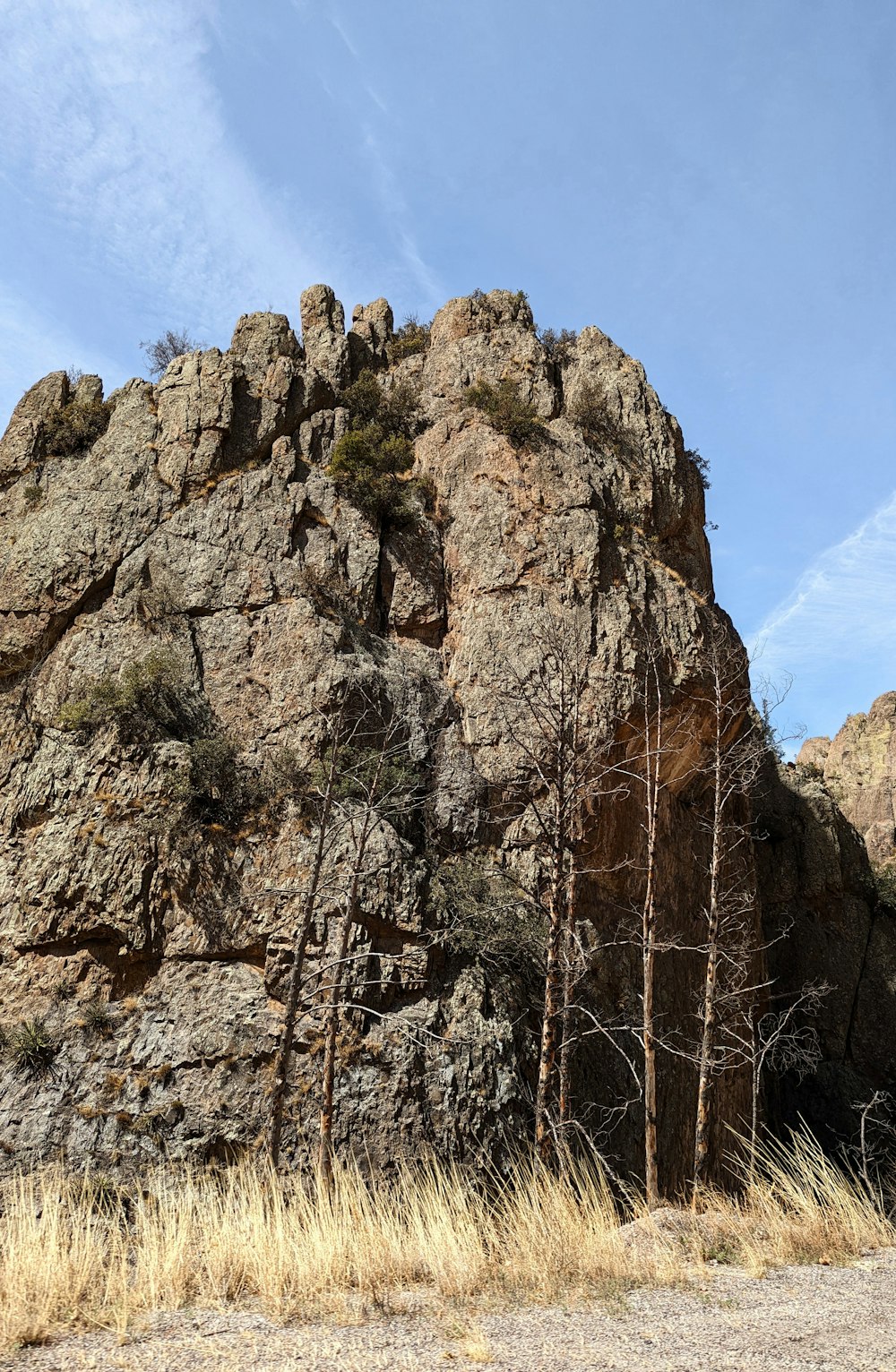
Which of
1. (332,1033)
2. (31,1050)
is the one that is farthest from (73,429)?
(332,1033)

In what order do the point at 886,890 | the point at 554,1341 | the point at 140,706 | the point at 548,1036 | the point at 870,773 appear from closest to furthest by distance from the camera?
the point at 554,1341, the point at 548,1036, the point at 140,706, the point at 886,890, the point at 870,773

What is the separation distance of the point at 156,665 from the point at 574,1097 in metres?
11.2

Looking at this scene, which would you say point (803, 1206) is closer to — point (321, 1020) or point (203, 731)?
point (321, 1020)

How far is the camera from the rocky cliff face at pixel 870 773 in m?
41.8

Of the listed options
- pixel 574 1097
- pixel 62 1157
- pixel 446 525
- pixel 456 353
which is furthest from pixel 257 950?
pixel 456 353

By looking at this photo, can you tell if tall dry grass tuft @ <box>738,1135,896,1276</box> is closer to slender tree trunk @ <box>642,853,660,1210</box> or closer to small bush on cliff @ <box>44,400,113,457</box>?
slender tree trunk @ <box>642,853,660,1210</box>

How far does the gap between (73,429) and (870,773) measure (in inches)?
1601

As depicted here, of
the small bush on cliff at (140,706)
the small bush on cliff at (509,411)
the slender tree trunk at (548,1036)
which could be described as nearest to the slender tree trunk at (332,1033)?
the slender tree trunk at (548,1036)

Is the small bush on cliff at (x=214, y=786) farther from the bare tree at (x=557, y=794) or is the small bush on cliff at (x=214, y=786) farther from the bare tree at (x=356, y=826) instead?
the bare tree at (x=557, y=794)

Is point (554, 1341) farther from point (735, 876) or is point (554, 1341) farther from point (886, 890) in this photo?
point (886, 890)

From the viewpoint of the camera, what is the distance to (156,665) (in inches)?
706

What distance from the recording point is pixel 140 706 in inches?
687

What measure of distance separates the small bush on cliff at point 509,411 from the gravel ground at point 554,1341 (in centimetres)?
1871

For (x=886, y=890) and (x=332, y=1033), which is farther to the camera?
(x=886, y=890)
